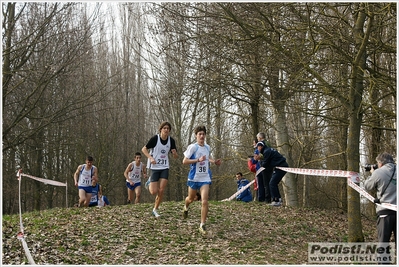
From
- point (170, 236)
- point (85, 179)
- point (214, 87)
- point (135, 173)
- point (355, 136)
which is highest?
point (214, 87)

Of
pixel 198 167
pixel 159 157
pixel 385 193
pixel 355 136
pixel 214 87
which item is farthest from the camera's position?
pixel 214 87

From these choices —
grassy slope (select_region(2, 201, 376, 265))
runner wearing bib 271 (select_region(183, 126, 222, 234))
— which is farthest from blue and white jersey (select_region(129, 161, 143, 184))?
runner wearing bib 271 (select_region(183, 126, 222, 234))

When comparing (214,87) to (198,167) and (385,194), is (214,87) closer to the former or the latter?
(198,167)

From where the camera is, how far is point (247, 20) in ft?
38.8

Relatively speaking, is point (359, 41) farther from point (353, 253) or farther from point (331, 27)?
point (353, 253)

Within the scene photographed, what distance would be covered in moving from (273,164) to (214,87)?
2800mm

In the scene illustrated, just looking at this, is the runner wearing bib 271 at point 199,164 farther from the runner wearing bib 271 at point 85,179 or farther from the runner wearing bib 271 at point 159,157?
the runner wearing bib 271 at point 85,179

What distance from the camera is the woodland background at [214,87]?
1062 cm

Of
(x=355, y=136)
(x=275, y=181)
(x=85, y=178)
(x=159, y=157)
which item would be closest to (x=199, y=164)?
(x=159, y=157)

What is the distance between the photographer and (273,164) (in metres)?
14.8

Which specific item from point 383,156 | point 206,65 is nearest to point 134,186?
point 206,65

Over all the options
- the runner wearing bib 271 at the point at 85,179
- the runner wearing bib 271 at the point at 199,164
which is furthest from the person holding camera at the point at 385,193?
the runner wearing bib 271 at the point at 85,179

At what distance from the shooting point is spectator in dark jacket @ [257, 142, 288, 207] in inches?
575

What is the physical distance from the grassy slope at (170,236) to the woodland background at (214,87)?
5.47 ft
